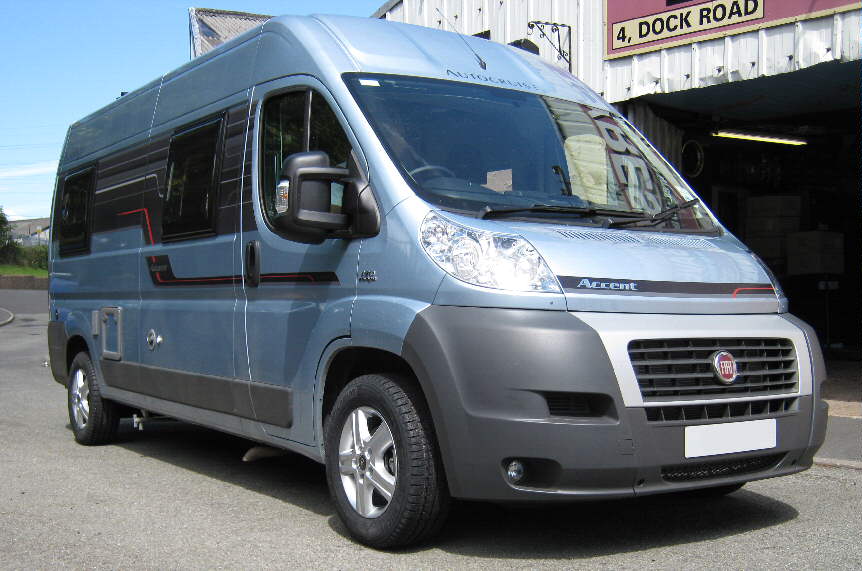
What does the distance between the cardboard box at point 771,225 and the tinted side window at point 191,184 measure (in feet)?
33.5

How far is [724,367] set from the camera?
441 cm

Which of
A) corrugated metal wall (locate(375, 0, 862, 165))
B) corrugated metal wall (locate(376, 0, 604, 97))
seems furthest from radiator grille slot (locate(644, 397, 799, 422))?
corrugated metal wall (locate(376, 0, 604, 97))

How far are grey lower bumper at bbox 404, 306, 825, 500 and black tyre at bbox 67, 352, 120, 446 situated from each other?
4732mm

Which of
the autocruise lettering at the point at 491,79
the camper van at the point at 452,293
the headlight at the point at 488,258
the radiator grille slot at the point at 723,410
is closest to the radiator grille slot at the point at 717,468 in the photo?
the camper van at the point at 452,293

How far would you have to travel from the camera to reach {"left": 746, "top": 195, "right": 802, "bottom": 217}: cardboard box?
14734 mm

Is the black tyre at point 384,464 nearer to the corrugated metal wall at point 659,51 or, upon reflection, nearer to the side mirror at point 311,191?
the side mirror at point 311,191

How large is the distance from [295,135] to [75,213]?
3993 mm

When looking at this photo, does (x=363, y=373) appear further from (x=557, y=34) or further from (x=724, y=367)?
(x=557, y=34)

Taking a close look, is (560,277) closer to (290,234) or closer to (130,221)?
(290,234)

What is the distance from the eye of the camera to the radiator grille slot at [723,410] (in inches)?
168

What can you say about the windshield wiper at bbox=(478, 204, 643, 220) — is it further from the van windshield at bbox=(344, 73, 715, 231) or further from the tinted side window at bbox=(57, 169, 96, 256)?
the tinted side window at bbox=(57, 169, 96, 256)

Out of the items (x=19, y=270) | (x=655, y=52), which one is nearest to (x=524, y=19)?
(x=655, y=52)

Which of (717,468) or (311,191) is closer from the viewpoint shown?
(717,468)

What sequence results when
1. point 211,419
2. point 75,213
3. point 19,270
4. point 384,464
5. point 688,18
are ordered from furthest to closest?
point 19,270, point 688,18, point 75,213, point 211,419, point 384,464
